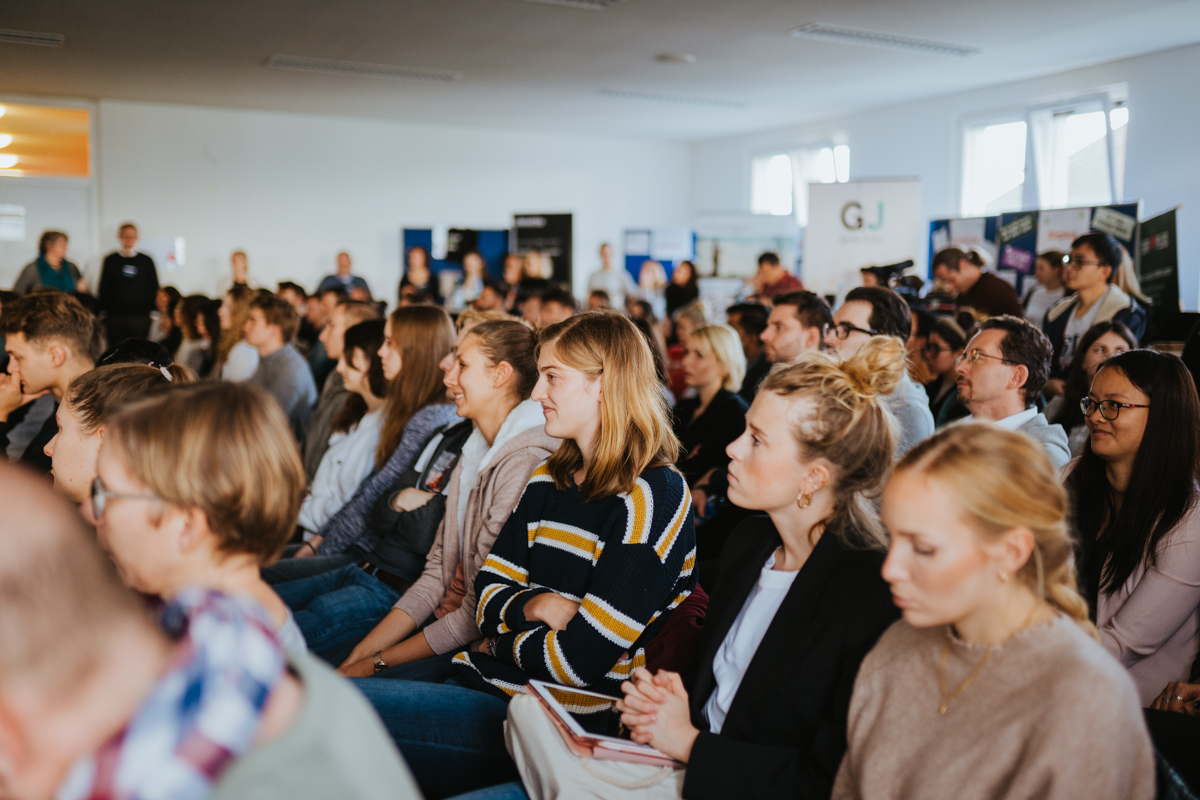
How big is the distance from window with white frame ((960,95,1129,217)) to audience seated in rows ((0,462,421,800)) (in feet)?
29.3

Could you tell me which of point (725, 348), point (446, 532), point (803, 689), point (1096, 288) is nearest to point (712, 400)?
point (725, 348)

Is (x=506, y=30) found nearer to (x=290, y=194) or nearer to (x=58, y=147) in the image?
(x=290, y=194)

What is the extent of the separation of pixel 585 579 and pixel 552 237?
10.2 metres

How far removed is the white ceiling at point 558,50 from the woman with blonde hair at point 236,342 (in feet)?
8.13

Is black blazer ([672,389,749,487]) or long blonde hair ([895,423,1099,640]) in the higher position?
long blonde hair ([895,423,1099,640])

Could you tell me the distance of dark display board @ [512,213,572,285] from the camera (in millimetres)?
11641

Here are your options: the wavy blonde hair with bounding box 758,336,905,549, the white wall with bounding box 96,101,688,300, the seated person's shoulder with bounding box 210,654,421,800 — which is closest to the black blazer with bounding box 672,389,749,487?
the wavy blonde hair with bounding box 758,336,905,549

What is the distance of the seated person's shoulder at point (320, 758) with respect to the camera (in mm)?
715

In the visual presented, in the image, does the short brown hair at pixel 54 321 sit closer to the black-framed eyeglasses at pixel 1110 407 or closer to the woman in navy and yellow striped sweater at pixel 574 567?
the woman in navy and yellow striped sweater at pixel 574 567

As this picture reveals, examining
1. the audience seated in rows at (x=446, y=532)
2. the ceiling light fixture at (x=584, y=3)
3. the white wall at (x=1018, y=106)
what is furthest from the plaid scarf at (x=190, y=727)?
the white wall at (x=1018, y=106)

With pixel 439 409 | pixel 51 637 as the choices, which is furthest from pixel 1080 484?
pixel 51 637

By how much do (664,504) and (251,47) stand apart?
7.38 meters

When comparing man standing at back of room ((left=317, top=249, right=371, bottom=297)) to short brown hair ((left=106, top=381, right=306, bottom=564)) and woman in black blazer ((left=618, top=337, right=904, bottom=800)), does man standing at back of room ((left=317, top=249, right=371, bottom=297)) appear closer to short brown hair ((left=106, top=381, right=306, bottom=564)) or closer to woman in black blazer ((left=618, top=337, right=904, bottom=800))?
woman in black blazer ((left=618, top=337, right=904, bottom=800))

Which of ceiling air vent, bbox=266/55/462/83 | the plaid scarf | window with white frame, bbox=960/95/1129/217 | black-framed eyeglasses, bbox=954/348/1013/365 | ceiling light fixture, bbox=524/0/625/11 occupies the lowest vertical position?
the plaid scarf
